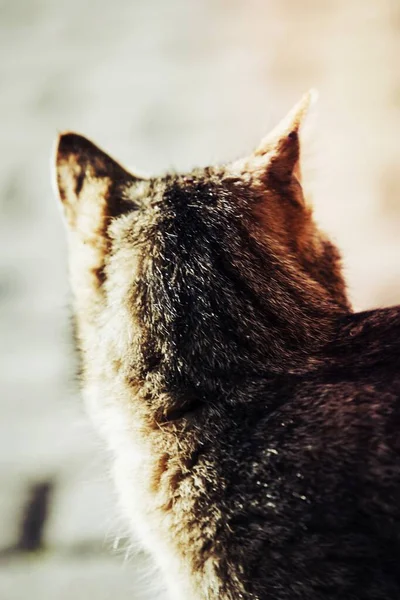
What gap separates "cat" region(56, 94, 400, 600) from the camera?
0.82 metres

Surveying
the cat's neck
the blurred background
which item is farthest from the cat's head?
the blurred background

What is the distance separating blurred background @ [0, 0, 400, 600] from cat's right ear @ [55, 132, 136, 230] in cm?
29

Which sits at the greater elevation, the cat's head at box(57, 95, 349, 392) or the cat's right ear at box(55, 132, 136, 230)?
the cat's right ear at box(55, 132, 136, 230)

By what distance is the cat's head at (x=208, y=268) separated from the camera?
3.25 ft

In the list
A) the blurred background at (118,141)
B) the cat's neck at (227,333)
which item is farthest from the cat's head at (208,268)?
the blurred background at (118,141)

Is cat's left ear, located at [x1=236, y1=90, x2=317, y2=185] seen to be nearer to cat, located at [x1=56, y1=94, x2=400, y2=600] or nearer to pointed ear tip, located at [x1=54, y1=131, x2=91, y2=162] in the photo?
cat, located at [x1=56, y1=94, x2=400, y2=600]

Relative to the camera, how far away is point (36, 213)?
2395mm

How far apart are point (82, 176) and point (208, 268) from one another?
0.36 metres

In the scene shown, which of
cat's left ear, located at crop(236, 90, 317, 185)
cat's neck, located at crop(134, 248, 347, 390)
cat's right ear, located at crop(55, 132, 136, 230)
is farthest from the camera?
cat's right ear, located at crop(55, 132, 136, 230)

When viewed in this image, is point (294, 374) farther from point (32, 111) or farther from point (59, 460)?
point (32, 111)

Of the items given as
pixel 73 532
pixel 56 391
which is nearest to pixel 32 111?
pixel 56 391

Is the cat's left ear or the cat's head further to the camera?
the cat's left ear

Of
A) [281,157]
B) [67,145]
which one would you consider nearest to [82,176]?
[67,145]

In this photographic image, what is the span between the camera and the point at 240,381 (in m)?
0.96
